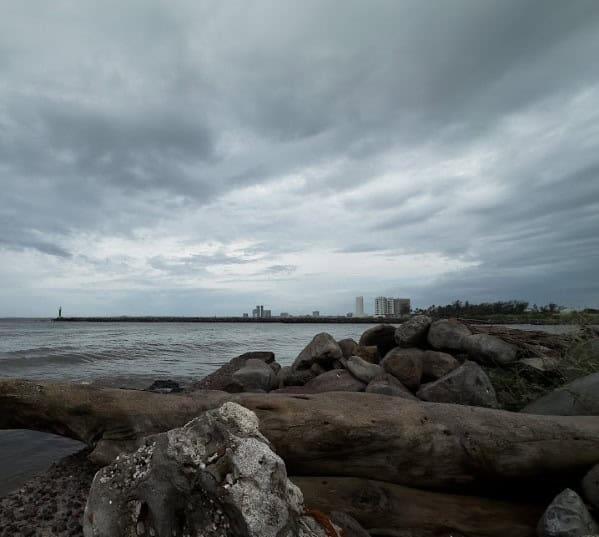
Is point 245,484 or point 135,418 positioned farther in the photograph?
point 135,418

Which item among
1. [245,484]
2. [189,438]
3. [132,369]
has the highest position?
[189,438]

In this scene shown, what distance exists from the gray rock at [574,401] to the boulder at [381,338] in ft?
16.3

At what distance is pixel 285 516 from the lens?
2133mm

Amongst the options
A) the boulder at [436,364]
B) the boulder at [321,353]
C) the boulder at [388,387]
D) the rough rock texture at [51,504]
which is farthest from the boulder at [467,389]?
the rough rock texture at [51,504]

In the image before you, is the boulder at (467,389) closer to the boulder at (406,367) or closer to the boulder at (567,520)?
the boulder at (406,367)

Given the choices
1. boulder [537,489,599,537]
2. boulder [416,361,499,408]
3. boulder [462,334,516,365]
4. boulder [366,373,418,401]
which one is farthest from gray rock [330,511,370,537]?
boulder [462,334,516,365]

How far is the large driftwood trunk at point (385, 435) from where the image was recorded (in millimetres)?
3918

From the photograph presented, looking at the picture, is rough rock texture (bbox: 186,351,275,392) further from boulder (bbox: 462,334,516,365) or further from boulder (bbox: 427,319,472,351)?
boulder (bbox: 462,334,516,365)

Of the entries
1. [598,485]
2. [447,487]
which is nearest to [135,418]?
[447,487]

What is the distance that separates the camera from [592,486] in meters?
3.58

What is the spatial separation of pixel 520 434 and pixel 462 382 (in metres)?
2.33

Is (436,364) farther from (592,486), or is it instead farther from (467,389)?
(592,486)

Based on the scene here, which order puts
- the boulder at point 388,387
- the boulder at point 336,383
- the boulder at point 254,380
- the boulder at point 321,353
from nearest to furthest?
the boulder at point 388,387, the boulder at point 336,383, the boulder at point 254,380, the boulder at point 321,353

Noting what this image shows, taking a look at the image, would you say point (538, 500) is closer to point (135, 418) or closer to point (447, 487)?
point (447, 487)
